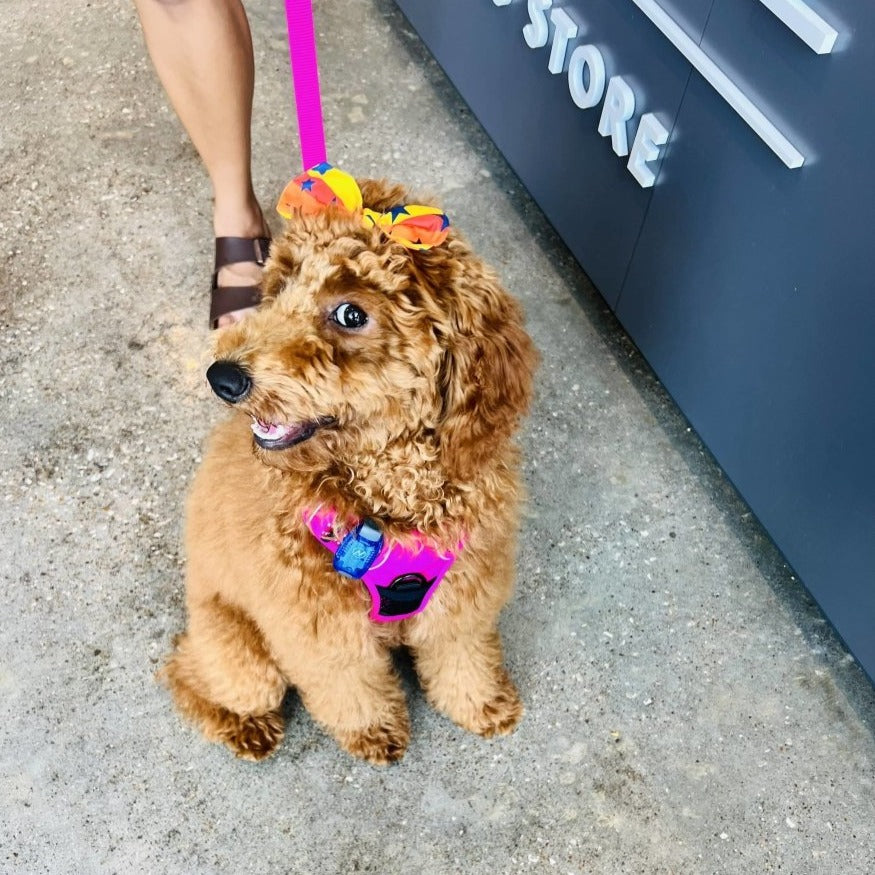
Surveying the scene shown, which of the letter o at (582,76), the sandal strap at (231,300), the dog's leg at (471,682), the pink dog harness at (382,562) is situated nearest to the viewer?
the pink dog harness at (382,562)

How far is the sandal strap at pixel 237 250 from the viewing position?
88.8 inches

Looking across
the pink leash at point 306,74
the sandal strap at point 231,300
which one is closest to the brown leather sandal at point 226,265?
the sandal strap at point 231,300

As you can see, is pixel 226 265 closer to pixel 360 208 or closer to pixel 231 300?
pixel 231 300

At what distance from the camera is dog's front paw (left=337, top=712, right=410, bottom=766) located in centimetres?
167

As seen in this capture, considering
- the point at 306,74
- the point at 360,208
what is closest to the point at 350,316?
the point at 360,208

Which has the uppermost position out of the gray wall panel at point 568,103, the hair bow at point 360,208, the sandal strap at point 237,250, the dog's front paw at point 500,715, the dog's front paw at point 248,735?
the hair bow at point 360,208

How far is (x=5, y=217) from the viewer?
2539 mm

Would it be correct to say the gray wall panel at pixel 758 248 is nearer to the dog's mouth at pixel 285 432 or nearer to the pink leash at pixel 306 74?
the pink leash at pixel 306 74

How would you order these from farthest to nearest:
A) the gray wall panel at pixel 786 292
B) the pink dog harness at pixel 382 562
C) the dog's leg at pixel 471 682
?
the dog's leg at pixel 471 682, the gray wall panel at pixel 786 292, the pink dog harness at pixel 382 562

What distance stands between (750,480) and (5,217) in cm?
214

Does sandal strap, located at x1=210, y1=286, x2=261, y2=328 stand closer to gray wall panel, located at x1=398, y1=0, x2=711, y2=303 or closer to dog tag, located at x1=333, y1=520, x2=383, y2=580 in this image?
gray wall panel, located at x1=398, y1=0, x2=711, y2=303

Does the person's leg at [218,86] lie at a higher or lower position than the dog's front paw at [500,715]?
higher

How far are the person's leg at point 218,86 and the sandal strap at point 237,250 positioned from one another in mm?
16

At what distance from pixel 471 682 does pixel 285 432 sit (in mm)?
715
